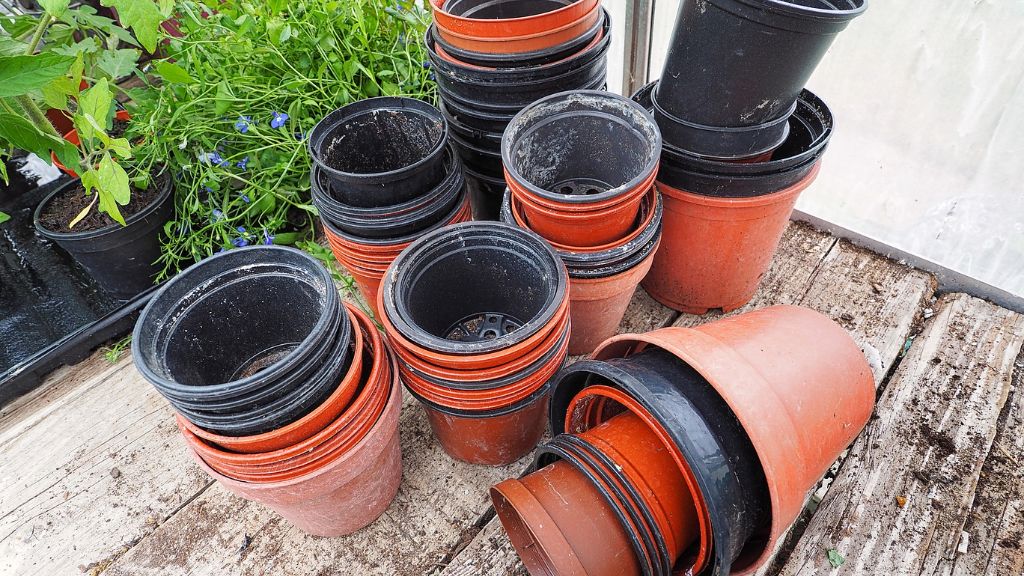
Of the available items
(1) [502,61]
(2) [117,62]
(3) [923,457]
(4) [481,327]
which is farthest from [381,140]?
(3) [923,457]

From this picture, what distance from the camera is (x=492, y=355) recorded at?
1.39 metres

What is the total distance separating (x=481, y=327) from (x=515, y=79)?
883 mm

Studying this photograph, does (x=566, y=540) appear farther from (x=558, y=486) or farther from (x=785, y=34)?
(x=785, y=34)

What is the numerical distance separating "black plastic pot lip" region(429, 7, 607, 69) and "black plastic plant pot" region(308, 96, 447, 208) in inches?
8.6

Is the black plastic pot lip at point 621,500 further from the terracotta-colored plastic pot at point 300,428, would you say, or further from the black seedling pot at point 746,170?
the black seedling pot at point 746,170

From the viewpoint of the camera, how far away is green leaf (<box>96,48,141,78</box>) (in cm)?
212

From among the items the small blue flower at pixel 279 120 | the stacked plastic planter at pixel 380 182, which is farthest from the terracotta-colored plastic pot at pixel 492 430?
the small blue flower at pixel 279 120

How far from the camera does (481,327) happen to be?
196 centimetres

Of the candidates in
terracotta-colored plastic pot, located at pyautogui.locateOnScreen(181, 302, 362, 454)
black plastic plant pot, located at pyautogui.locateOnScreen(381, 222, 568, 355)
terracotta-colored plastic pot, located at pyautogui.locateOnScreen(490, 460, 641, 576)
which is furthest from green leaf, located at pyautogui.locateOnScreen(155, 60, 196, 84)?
terracotta-colored plastic pot, located at pyautogui.locateOnScreen(490, 460, 641, 576)

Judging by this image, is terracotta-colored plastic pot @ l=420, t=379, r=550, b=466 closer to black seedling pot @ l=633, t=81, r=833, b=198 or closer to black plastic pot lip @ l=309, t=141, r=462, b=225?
black plastic pot lip @ l=309, t=141, r=462, b=225

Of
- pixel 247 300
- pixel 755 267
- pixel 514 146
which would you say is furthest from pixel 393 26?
pixel 755 267

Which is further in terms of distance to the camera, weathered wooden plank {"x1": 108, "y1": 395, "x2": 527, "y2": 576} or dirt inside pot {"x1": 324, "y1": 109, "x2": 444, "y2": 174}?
dirt inside pot {"x1": 324, "y1": 109, "x2": 444, "y2": 174}

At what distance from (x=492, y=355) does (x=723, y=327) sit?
2.05ft

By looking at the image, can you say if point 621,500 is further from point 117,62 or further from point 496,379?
point 117,62
